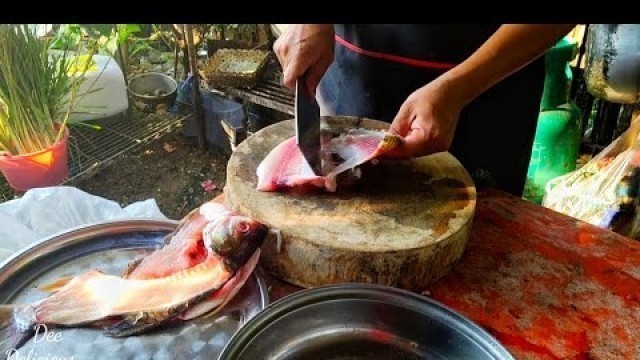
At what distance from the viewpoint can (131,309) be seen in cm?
143

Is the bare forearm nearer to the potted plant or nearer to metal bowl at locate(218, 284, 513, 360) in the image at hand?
metal bowl at locate(218, 284, 513, 360)

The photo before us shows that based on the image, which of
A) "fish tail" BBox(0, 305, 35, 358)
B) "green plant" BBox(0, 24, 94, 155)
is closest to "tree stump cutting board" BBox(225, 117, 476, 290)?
"fish tail" BBox(0, 305, 35, 358)

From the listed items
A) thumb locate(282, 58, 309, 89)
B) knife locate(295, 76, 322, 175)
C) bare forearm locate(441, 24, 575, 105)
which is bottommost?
knife locate(295, 76, 322, 175)

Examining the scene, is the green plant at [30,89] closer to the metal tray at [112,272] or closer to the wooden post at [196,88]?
the wooden post at [196,88]

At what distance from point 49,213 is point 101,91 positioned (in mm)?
2521

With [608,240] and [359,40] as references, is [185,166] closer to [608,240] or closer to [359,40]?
[359,40]

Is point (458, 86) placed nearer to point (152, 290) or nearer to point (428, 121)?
point (428, 121)

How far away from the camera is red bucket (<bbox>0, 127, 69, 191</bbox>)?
3.74m

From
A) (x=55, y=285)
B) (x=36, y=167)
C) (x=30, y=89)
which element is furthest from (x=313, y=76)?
(x=36, y=167)

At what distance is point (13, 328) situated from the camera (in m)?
1.39

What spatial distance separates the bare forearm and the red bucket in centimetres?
299
